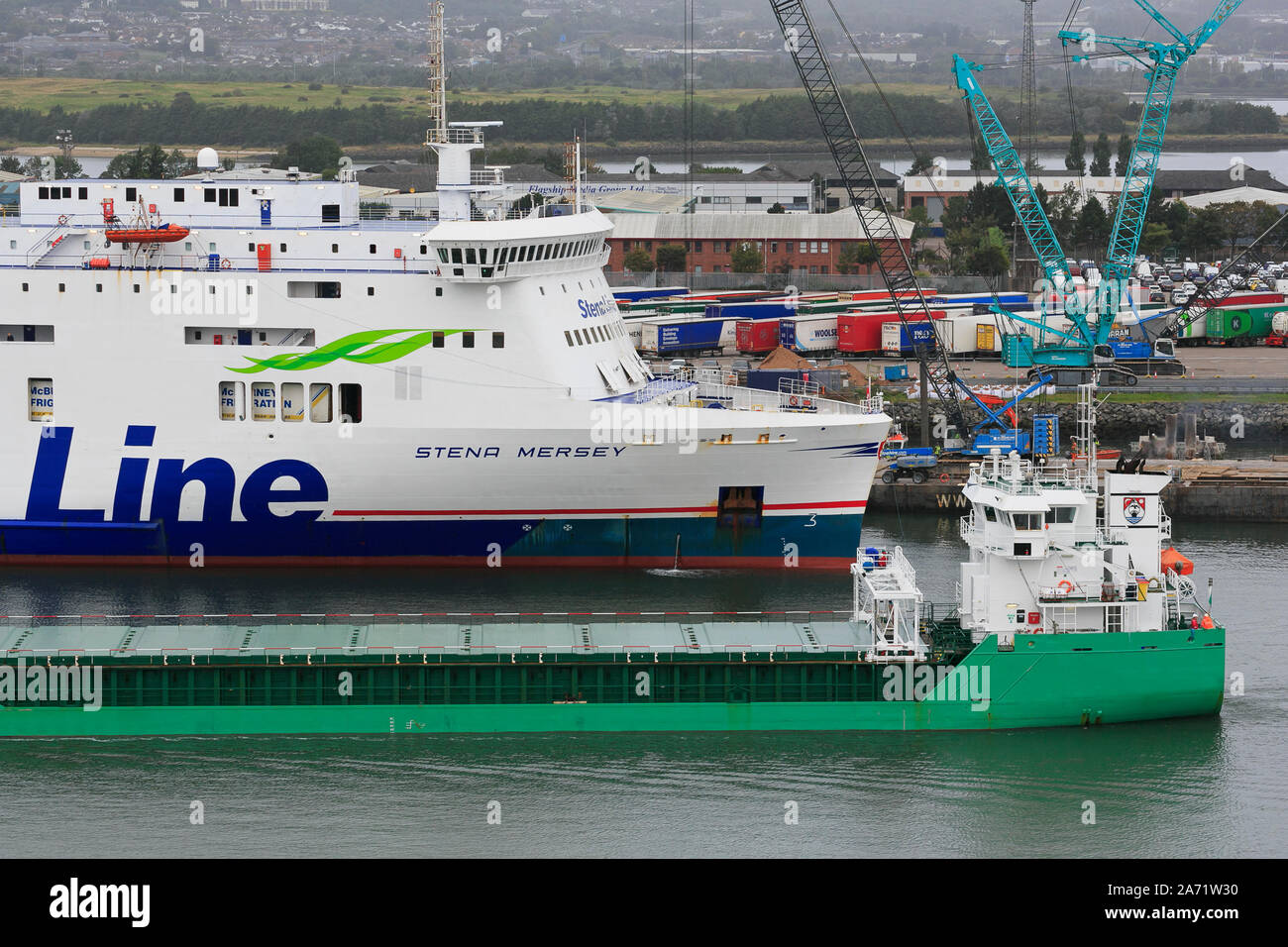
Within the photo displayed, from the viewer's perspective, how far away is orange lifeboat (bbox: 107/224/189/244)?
38062 mm

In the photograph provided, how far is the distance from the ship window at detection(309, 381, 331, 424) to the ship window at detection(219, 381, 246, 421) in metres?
1.40

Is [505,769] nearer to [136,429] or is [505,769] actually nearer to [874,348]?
[136,429]

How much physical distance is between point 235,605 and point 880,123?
137186 mm

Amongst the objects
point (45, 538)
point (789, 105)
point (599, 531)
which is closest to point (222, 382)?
point (45, 538)

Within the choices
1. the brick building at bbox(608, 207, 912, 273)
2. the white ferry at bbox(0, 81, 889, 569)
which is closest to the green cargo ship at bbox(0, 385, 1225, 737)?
the white ferry at bbox(0, 81, 889, 569)

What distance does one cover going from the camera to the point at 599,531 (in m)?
37.8

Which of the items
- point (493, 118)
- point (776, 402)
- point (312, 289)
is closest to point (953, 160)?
point (493, 118)

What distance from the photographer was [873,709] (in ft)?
85.7

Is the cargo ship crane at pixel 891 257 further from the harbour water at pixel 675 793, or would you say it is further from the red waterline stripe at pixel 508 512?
the harbour water at pixel 675 793

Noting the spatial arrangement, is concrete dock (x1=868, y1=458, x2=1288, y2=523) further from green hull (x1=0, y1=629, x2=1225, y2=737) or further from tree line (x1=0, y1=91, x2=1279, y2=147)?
tree line (x1=0, y1=91, x2=1279, y2=147)

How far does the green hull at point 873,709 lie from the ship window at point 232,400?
12419mm

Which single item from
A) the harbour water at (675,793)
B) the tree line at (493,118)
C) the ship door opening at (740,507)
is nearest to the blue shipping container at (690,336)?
the ship door opening at (740,507)

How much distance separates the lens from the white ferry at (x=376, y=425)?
122 ft

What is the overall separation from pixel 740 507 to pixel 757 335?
92.4ft
